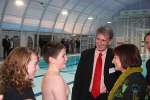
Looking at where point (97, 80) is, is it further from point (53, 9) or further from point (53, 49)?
point (53, 9)

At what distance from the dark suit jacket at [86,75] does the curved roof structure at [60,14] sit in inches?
690

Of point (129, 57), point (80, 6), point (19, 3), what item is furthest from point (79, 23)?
point (129, 57)

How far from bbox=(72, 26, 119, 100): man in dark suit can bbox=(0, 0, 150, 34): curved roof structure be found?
17.6m

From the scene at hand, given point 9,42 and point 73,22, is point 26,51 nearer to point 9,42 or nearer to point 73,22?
point 9,42

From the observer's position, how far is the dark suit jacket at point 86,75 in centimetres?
349

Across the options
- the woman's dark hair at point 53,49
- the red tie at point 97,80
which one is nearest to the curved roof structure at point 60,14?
the red tie at point 97,80

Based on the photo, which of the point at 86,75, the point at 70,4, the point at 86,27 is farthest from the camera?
the point at 86,27

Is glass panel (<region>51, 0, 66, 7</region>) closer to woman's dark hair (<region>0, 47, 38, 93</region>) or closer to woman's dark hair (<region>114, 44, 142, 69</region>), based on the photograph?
woman's dark hair (<region>114, 44, 142, 69</region>)

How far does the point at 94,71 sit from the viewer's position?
3535 mm

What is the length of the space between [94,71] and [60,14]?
965 inches

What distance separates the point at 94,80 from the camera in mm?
3473

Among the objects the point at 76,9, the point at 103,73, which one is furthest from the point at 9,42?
the point at 103,73

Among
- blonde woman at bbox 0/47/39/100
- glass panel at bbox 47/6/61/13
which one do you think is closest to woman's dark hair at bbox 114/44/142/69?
blonde woman at bbox 0/47/39/100

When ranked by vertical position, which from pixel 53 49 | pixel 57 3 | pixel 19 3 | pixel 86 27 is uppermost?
pixel 57 3
